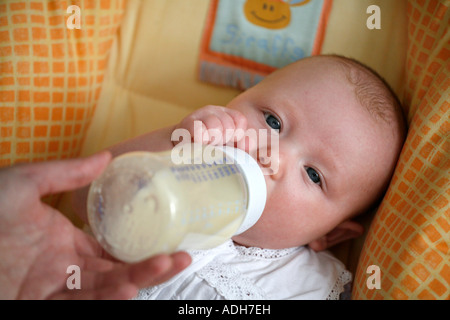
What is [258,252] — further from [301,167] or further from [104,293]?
[104,293]

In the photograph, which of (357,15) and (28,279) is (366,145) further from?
(28,279)

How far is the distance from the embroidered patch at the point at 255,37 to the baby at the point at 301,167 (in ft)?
0.65

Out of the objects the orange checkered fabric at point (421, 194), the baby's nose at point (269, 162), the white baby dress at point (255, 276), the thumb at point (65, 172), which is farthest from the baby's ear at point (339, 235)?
the thumb at point (65, 172)

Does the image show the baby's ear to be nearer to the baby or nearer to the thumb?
the baby

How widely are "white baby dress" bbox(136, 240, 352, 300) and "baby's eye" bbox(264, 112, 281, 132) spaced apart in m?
0.30

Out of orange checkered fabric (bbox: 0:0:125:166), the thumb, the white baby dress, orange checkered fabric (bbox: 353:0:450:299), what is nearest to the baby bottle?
the thumb

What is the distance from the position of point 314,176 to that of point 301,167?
0.05 metres

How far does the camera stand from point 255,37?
1.51m

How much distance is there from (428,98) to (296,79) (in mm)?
328

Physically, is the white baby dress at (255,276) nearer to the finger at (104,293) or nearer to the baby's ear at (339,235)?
the baby's ear at (339,235)

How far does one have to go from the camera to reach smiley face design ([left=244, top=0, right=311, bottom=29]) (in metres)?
1.49

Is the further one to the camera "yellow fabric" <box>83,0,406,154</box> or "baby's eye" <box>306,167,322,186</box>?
"yellow fabric" <box>83,0,406,154</box>

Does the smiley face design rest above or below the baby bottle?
above

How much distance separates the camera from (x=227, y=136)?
43.8 inches
